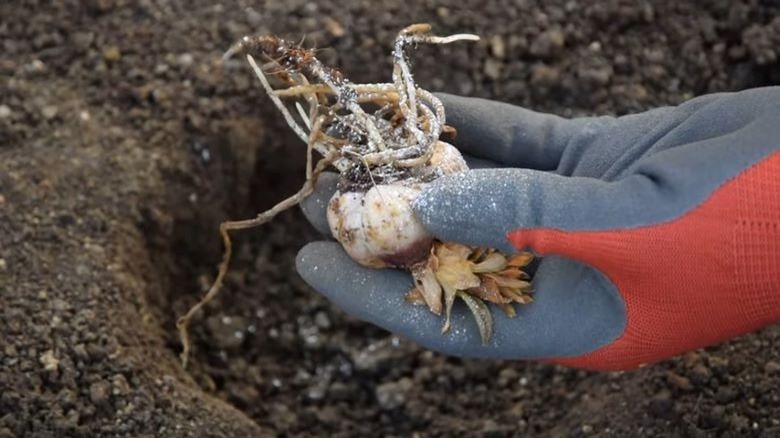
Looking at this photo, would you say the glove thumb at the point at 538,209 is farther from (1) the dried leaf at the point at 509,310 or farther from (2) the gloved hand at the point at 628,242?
(1) the dried leaf at the point at 509,310

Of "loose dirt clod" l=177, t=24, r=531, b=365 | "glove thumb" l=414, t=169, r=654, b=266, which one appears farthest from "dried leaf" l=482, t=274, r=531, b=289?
"glove thumb" l=414, t=169, r=654, b=266

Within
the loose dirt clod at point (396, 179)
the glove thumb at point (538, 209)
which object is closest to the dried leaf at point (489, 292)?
the loose dirt clod at point (396, 179)

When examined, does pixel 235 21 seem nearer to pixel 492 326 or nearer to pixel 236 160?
pixel 236 160

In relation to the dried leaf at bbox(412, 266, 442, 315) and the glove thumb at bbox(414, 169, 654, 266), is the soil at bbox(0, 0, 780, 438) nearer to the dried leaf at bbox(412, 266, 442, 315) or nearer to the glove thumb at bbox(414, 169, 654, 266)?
the dried leaf at bbox(412, 266, 442, 315)

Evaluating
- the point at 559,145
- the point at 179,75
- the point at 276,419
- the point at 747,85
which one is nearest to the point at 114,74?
the point at 179,75

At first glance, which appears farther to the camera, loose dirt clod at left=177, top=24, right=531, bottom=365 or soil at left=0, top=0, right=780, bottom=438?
soil at left=0, top=0, right=780, bottom=438

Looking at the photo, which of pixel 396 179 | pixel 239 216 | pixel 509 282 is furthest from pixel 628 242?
pixel 239 216

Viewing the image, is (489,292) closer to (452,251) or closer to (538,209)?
(452,251)
